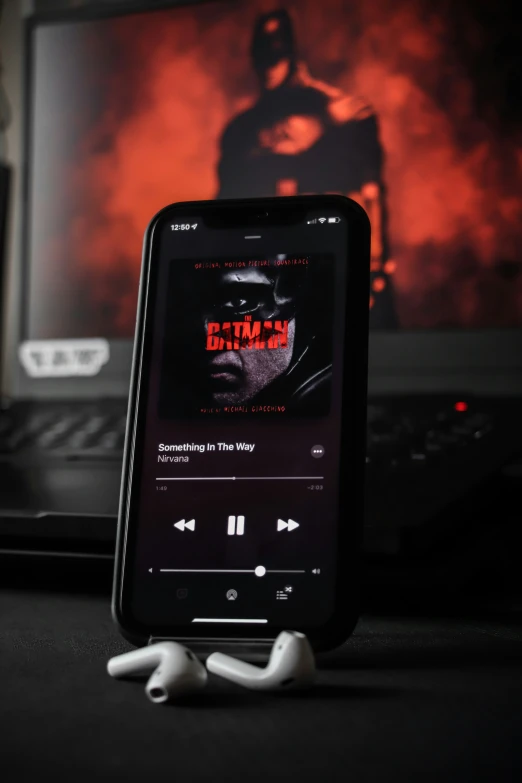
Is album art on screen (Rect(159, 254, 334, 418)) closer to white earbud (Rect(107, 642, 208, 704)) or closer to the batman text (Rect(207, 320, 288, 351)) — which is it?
the batman text (Rect(207, 320, 288, 351))

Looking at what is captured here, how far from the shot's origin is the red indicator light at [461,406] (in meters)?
0.50

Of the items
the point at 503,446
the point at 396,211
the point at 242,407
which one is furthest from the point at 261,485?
the point at 396,211

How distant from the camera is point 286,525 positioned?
359 mm

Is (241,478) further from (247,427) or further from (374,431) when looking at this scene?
(374,431)

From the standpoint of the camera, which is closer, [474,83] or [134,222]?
[474,83]

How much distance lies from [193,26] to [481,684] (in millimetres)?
668

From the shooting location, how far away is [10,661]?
12.3 inches

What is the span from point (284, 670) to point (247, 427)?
14cm

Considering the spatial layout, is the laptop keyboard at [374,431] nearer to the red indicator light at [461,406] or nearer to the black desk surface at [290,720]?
the red indicator light at [461,406]

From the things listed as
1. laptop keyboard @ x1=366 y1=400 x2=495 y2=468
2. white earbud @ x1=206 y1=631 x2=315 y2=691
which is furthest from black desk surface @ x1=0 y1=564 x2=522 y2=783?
laptop keyboard @ x1=366 y1=400 x2=495 y2=468

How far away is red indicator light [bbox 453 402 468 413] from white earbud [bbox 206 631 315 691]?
0.85ft

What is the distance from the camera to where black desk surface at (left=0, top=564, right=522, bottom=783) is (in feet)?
0.67

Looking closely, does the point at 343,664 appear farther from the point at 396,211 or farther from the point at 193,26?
the point at 193,26

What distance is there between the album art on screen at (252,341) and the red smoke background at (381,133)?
0.87 feet
